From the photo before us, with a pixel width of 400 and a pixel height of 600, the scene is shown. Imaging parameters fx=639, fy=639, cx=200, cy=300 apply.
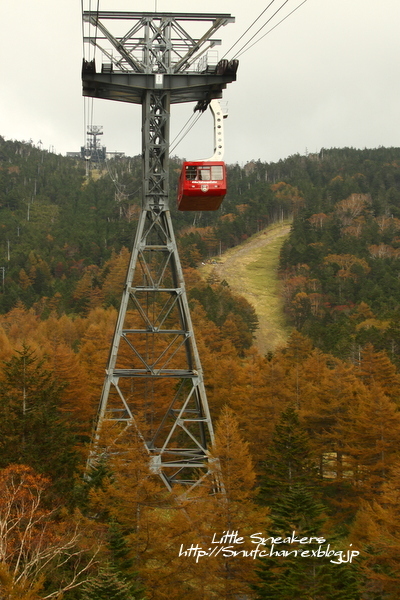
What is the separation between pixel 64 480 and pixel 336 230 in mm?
94672

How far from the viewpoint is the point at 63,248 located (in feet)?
363

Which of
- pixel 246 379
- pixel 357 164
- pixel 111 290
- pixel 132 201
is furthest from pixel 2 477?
pixel 357 164

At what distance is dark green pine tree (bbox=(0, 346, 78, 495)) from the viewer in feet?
72.0

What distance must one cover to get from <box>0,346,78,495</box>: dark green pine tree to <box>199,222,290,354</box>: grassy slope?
51.4 metres

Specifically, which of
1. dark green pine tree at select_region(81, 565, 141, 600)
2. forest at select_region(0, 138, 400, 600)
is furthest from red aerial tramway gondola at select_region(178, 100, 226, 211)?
dark green pine tree at select_region(81, 565, 141, 600)

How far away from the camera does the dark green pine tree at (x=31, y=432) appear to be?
21938mm

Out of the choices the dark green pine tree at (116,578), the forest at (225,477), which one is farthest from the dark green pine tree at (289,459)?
the dark green pine tree at (116,578)

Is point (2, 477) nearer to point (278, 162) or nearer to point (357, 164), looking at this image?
point (357, 164)

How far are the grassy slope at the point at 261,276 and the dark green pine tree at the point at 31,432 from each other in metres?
51.4

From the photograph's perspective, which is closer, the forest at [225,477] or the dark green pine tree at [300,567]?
the dark green pine tree at [300,567]

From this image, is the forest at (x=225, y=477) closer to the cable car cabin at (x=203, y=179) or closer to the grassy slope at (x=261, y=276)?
the grassy slope at (x=261, y=276)

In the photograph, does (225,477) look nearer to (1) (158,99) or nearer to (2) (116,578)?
(2) (116,578)

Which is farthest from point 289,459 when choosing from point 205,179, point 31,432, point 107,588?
point 107,588

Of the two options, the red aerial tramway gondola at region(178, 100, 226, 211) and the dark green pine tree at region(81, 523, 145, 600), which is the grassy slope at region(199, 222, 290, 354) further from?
the dark green pine tree at region(81, 523, 145, 600)
